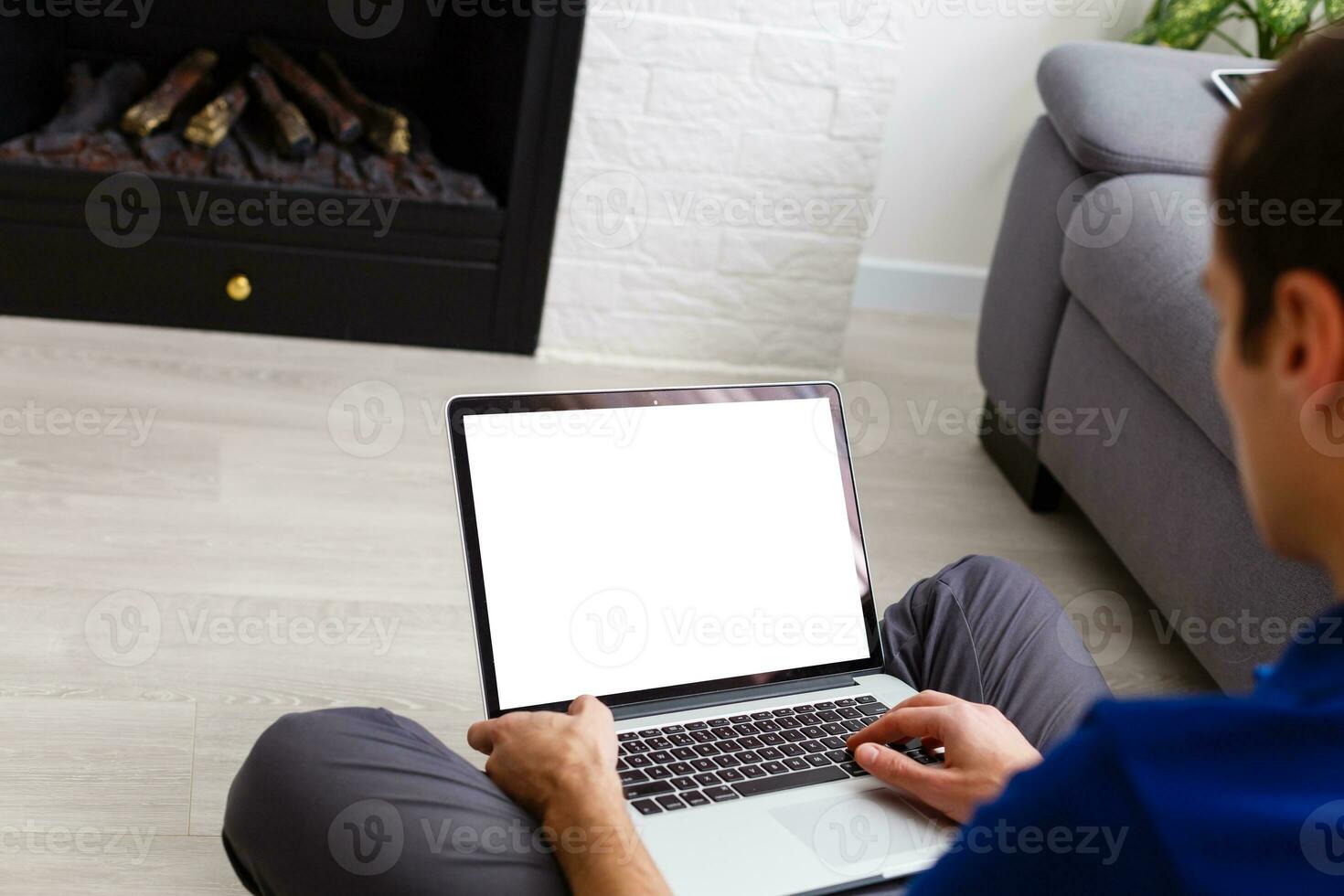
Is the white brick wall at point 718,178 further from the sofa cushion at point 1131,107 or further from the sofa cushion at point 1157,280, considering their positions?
the sofa cushion at point 1157,280

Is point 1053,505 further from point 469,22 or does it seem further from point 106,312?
point 106,312

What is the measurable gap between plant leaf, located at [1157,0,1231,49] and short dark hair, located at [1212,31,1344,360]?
225cm

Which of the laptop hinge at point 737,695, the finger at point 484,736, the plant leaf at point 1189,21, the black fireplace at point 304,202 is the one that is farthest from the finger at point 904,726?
the plant leaf at point 1189,21

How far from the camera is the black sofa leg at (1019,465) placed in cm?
213

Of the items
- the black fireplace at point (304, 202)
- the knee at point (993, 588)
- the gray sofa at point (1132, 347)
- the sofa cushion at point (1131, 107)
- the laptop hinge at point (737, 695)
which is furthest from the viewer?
the black fireplace at point (304, 202)

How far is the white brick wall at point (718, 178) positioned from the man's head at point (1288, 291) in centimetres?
182

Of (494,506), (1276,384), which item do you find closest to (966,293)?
(494,506)

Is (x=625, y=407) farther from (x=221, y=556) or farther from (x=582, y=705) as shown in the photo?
(x=221, y=556)

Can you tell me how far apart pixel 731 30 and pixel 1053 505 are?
912mm

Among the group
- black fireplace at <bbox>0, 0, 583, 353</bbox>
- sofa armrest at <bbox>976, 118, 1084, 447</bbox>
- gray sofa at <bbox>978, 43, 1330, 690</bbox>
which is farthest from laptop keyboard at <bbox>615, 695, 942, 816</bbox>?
black fireplace at <bbox>0, 0, 583, 353</bbox>

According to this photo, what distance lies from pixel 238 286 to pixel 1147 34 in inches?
67.0

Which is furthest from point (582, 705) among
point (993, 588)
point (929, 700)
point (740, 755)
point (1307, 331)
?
point (1307, 331)

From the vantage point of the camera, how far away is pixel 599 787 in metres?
0.80

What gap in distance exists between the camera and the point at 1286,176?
47cm
